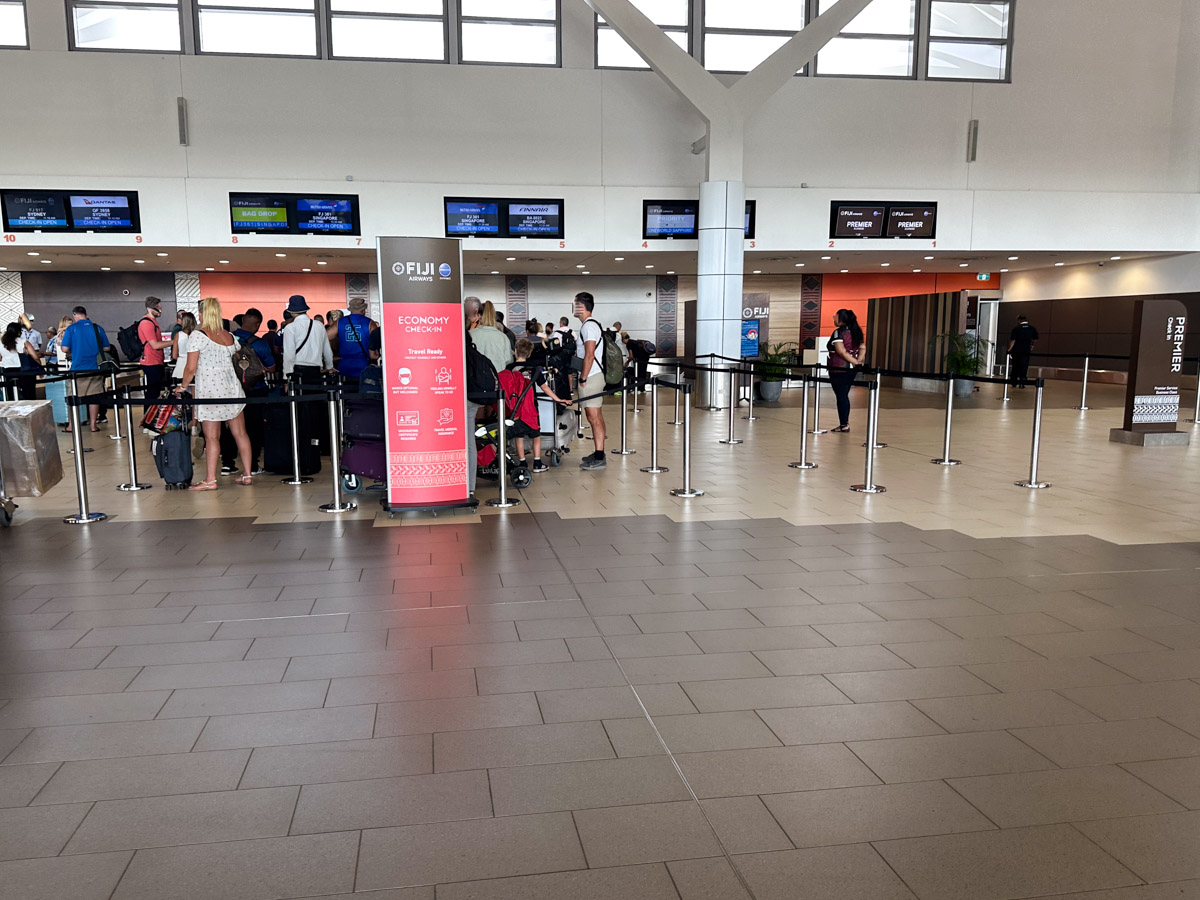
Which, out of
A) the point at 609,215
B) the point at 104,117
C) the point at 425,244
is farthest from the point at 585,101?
the point at 425,244

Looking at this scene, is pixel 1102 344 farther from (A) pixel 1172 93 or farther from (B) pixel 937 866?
(B) pixel 937 866

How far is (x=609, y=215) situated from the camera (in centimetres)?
1585

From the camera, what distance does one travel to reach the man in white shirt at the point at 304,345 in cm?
988

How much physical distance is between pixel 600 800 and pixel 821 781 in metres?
0.74

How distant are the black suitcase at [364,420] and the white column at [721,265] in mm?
8144

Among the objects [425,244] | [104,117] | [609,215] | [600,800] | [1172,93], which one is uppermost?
[1172,93]

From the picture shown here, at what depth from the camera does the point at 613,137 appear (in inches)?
616

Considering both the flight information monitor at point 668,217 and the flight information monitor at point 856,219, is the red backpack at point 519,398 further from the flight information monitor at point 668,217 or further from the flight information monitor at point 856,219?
the flight information monitor at point 856,219

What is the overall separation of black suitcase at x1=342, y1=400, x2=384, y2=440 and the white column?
26.7ft

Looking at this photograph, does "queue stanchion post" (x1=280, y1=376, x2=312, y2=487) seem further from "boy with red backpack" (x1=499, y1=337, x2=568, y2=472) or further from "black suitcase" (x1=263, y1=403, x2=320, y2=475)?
"boy with red backpack" (x1=499, y1=337, x2=568, y2=472)

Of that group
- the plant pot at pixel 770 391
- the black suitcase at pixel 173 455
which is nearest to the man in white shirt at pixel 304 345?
the black suitcase at pixel 173 455

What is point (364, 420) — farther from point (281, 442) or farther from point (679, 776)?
point (679, 776)

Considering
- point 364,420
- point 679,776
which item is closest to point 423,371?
point 364,420

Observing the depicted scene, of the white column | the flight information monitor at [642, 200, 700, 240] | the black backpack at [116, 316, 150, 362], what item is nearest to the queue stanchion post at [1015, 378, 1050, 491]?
the white column
